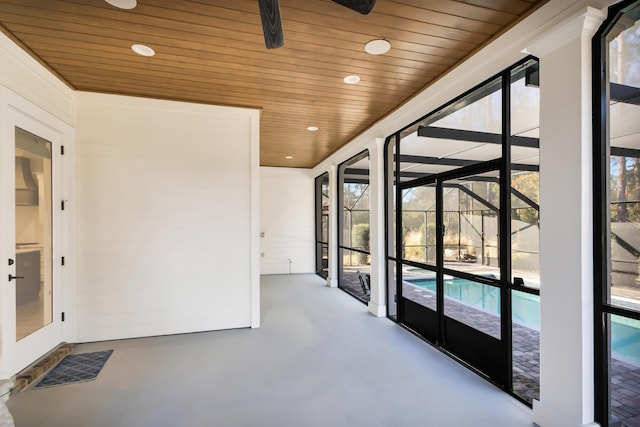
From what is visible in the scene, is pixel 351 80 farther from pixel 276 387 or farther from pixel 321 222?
pixel 321 222

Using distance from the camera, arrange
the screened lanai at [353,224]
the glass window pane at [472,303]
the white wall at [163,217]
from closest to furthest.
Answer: the glass window pane at [472,303], the white wall at [163,217], the screened lanai at [353,224]

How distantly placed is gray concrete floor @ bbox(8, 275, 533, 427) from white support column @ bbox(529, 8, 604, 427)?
0.45 meters

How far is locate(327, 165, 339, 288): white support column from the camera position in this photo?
7141 millimetres

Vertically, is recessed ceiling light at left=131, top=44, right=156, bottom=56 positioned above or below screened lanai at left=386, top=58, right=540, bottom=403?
above

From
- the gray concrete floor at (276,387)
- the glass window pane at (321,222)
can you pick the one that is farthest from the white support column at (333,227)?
the gray concrete floor at (276,387)

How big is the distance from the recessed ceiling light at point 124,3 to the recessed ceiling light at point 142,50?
0.55m

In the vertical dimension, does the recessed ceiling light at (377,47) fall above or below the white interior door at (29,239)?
above

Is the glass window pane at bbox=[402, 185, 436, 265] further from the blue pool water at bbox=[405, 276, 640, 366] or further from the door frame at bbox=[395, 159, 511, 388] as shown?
the blue pool water at bbox=[405, 276, 640, 366]

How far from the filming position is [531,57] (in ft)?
8.00

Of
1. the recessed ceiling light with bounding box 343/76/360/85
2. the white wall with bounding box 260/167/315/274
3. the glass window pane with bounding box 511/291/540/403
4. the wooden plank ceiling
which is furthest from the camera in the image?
the white wall with bounding box 260/167/315/274

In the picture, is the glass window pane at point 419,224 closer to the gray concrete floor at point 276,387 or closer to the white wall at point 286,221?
the gray concrete floor at point 276,387

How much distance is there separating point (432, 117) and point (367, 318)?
3032 mm

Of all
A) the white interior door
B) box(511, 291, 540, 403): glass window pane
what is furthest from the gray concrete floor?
the white interior door

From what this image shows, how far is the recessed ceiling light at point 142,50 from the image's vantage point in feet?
8.89
